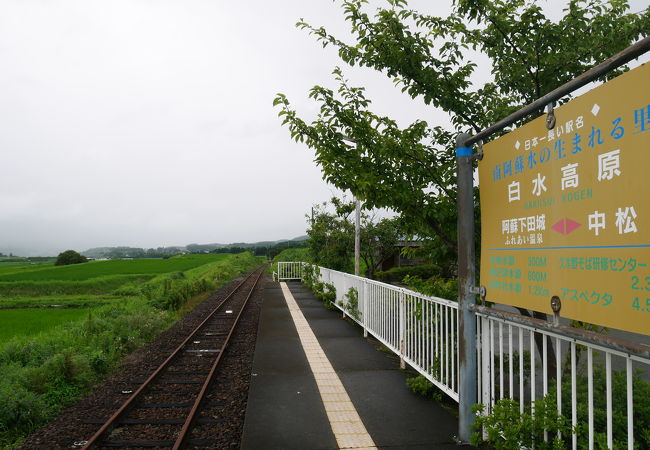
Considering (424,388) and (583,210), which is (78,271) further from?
(583,210)

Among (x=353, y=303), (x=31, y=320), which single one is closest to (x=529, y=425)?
(x=353, y=303)

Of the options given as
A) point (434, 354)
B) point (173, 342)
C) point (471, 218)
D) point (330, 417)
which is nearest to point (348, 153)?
point (471, 218)

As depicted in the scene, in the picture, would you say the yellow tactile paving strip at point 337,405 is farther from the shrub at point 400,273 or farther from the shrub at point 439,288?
the shrub at point 400,273

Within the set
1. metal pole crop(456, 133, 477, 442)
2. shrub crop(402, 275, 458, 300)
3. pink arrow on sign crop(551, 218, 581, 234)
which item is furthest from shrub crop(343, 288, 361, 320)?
pink arrow on sign crop(551, 218, 581, 234)

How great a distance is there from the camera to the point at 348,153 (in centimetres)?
446

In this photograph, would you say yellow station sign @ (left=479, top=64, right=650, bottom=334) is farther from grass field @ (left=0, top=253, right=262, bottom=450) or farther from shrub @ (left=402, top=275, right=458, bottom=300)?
grass field @ (left=0, top=253, right=262, bottom=450)

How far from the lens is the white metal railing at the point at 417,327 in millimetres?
4316

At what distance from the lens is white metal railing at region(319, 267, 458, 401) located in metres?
4.32

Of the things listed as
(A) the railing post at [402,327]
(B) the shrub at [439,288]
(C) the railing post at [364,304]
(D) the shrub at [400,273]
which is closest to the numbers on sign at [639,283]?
(B) the shrub at [439,288]

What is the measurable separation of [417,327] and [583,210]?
3386 mm

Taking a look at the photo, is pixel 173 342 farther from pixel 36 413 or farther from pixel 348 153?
pixel 348 153

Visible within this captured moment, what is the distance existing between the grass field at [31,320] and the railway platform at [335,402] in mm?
8757

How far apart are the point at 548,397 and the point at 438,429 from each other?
5.27ft

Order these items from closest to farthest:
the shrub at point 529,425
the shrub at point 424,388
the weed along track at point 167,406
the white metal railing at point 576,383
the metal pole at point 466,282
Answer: the white metal railing at point 576,383, the shrub at point 529,425, the metal pole at point 466,282, the weed along track at point 167,406, the shrub at point 424,388
